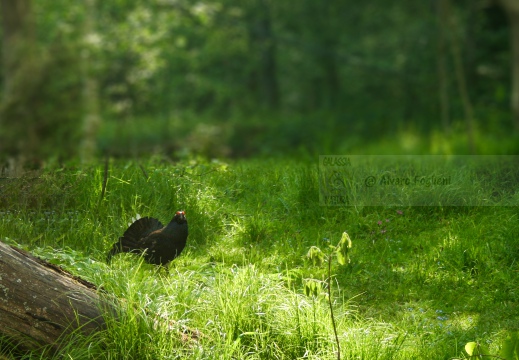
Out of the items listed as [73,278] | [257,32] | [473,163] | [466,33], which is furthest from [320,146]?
[73,278]

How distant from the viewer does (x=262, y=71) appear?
2323cm

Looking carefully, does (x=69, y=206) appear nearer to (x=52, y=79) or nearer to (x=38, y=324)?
(x=38, y=324)

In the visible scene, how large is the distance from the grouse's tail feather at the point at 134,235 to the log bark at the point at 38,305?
51 centimetres

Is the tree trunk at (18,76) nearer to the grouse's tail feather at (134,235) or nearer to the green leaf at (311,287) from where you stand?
the grouse's tail feather at (134,235)

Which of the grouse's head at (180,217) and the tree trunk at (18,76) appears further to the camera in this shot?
the tree trunk at (18,76)

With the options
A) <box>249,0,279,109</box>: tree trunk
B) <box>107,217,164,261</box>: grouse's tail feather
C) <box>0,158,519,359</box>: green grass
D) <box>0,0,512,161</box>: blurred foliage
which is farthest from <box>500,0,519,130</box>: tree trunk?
<box>249,0,279,109</box>: tree trunk

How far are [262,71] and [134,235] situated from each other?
19.5 metres

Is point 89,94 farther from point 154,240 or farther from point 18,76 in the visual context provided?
point 154,240

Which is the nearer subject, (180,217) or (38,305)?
(38,305)

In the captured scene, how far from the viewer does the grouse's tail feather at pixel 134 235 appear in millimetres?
4133

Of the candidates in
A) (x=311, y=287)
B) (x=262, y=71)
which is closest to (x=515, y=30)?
(x=311, y=287)

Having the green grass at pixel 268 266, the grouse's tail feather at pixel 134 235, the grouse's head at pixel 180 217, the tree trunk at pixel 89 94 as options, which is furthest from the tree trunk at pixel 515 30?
the tree trunk at pixel 89 94

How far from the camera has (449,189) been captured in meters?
4.14

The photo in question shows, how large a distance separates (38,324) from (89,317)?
259 millimetres
